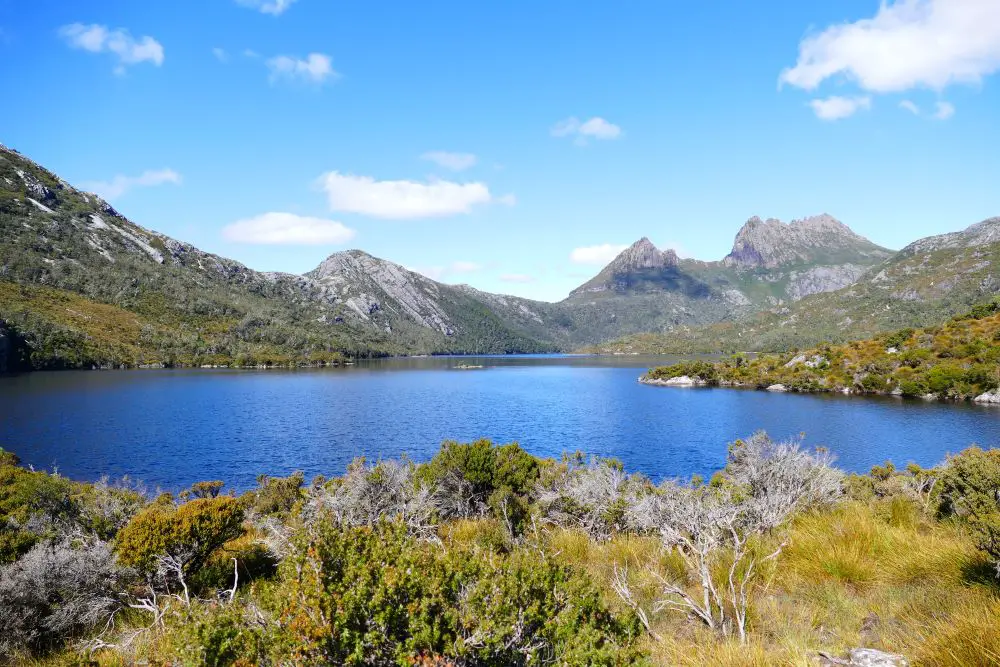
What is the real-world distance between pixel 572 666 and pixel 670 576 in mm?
4652

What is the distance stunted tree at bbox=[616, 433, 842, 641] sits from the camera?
520cm

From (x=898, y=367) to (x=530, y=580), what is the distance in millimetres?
114489

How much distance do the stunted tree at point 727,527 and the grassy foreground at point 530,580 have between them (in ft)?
0.19

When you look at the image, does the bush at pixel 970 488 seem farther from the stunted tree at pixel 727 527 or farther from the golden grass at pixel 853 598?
the stunted tree at pixel 727 527

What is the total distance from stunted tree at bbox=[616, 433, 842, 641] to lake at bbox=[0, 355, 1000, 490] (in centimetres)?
1940

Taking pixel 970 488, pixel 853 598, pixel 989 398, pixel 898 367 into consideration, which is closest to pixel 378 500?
pixel 853 598

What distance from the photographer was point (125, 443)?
159ft

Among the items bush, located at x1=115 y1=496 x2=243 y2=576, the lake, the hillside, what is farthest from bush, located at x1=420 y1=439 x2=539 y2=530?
the hillside

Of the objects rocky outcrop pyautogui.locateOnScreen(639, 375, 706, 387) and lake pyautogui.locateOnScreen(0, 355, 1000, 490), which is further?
rocky outcrop pyautogui.locateOnScreen(639, 375, 706, 387)

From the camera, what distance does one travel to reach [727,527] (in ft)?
22.0

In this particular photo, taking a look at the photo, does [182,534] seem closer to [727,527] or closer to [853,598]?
[727,527]

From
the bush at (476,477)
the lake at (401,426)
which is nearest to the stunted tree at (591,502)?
the bush at (476,477)

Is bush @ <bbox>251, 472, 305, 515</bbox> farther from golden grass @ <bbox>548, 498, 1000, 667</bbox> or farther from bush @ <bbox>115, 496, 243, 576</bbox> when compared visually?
golden grass @ <bbox>548, 498, 1000, 667</bbox>

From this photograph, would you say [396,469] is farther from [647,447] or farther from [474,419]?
[474,419]
